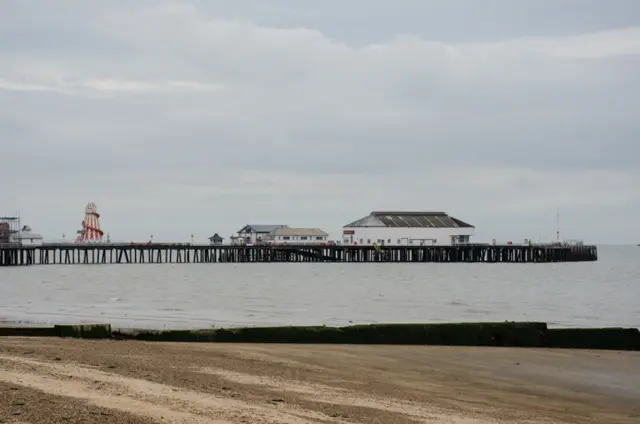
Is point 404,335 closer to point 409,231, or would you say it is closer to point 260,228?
point 409,231

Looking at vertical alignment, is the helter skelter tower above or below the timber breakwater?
above

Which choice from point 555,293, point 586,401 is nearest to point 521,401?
point 586,401

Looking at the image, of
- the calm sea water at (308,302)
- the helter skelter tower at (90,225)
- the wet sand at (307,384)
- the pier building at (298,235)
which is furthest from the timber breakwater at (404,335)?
the helter skelter tower at (90,225)

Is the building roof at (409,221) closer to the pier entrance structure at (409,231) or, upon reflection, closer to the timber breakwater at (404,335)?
the pier entrance structure at (409,231)

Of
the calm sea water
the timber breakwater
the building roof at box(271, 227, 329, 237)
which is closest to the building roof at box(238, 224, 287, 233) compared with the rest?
the building roof at box(271, 227, 329, 237)

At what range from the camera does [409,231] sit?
127312 millimetres

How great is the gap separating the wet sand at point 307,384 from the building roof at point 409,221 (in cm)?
10934

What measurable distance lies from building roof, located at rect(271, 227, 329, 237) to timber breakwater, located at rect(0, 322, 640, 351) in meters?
127

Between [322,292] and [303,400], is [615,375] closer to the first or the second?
[303,400]

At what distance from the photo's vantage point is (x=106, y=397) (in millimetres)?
9203

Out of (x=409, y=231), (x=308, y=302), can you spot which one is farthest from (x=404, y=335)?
(x=409, y=231)

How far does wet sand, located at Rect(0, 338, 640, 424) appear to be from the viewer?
8977mm

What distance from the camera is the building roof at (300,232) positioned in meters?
146

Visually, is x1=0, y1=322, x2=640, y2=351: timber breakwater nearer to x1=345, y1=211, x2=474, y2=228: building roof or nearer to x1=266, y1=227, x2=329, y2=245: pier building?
x1=345, y1=211, x2=474, y2=228: building roof
